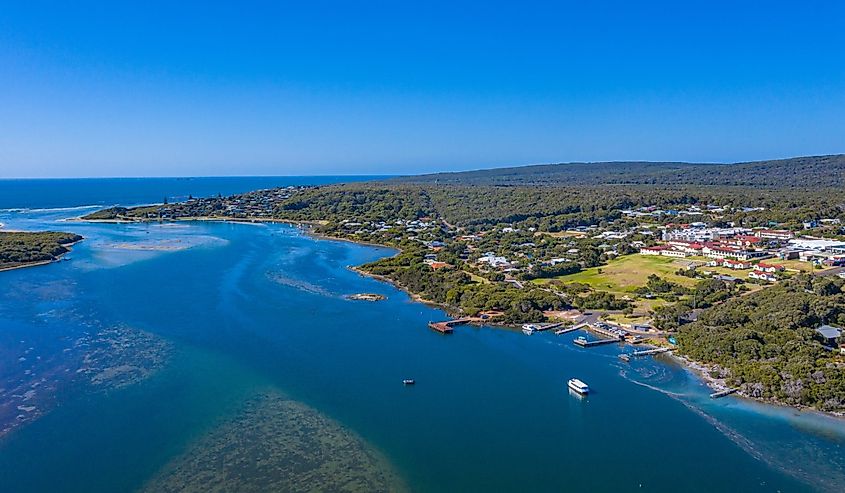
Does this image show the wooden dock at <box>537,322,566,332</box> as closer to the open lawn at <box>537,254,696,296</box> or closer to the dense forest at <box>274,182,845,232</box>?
the open lawn at <box>537,254,696,296</box>

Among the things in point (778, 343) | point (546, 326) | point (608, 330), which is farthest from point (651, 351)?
point (546, 326)

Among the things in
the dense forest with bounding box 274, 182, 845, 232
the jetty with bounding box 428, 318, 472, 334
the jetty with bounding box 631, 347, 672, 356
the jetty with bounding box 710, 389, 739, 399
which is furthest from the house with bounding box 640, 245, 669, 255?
the jetty with bounding box 710, 389, 739, 399

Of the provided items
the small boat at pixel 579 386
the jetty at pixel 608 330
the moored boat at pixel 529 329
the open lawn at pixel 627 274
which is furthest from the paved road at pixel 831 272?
the small boat at pixel 579 386

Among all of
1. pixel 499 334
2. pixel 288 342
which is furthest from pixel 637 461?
pixel 288 342

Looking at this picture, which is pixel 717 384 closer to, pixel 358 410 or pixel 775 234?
pixel 358 410

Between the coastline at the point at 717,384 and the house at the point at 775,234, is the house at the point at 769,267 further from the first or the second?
the coastline at the point at 717,384

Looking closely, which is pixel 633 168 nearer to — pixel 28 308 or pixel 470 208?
→ pixel 470 208
